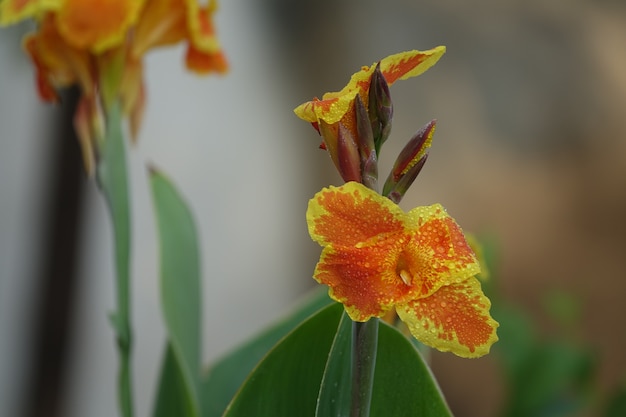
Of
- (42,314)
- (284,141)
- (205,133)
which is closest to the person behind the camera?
(42,314)

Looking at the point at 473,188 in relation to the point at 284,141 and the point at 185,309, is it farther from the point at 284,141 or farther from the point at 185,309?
the point at 185,309

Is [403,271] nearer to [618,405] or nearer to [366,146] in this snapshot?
[366,146]

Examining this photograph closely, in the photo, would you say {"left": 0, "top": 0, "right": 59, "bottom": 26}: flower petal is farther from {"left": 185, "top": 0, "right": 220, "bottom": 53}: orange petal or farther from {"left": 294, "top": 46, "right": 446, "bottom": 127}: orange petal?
{"left": 294, "top": 46, "right": 446, "bottom": 127}: orange petal

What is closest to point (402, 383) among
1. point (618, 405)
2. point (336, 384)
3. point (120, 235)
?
point (336, 384)

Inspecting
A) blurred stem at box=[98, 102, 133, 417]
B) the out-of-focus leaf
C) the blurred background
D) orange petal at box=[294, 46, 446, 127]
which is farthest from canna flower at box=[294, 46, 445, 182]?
the blurred background

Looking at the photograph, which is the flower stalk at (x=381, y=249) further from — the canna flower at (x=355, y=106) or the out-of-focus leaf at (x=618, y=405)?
the out-of-focus leaf at (x=618, y=405)

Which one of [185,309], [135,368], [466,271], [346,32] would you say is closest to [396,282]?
[466,271]
